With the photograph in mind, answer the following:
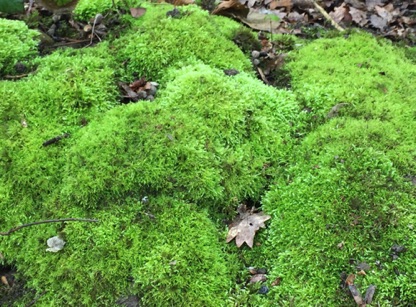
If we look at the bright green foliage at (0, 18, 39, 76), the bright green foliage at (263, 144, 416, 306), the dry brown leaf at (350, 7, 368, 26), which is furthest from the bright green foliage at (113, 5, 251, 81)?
the dry brown leaf at (350, 7, 368, 26)

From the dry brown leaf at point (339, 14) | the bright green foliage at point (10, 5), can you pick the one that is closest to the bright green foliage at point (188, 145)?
the bright green foliage at point (10, 5)

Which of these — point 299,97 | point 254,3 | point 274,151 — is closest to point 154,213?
point 274,151

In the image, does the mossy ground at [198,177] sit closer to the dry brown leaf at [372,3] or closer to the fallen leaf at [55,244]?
the fallen leaf at [55,244]

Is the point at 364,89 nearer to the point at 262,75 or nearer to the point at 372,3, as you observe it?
the point at 262,75

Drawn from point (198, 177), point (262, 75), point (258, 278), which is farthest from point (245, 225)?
point (262, 75)

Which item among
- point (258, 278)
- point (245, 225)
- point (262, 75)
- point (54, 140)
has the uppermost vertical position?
point (262, 75)

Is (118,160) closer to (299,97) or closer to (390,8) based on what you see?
(299,97)

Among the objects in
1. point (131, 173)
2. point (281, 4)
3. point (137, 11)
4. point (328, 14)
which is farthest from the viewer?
point (281, 4)
